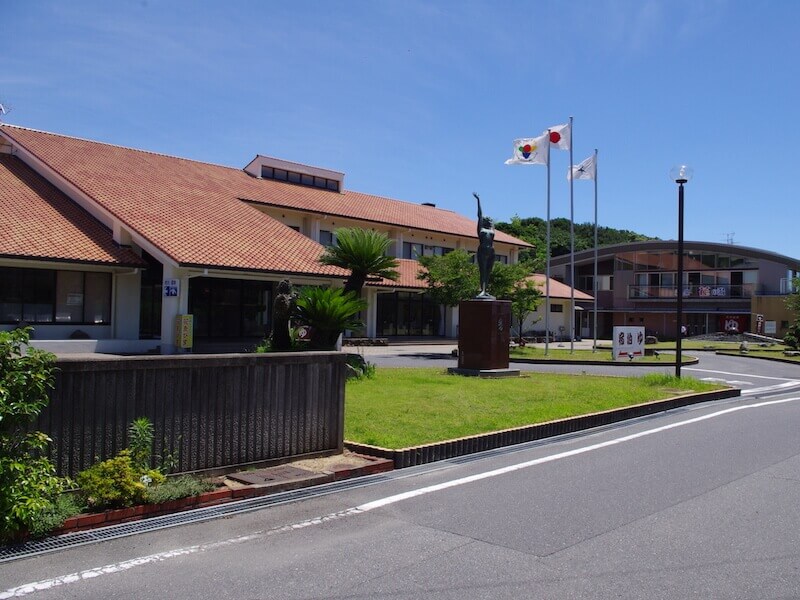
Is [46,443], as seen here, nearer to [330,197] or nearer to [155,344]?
[155,344]

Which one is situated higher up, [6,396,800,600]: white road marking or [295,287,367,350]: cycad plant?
[295,287,367,350]: cycad plant

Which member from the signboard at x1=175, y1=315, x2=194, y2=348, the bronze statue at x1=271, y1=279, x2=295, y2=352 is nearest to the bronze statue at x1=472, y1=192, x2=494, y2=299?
the bronze statue at x1=271, y1=279, x2=295, y2=352

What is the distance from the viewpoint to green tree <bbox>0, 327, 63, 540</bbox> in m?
5.57

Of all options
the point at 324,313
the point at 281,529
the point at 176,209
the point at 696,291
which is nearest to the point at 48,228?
the point at 176,209

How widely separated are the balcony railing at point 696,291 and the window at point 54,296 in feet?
154

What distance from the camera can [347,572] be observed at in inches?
205

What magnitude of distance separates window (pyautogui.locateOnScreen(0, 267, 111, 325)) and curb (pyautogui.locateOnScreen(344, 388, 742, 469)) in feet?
48.8

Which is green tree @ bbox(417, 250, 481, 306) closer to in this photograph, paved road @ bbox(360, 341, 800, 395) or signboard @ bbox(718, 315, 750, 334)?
paved road @ bbox(360, 341, 800, 395)

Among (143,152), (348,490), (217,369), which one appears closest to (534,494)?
(348,490)

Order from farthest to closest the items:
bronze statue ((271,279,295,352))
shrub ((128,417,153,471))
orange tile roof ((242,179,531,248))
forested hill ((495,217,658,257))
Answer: forested hill ((495,217,658,257)) → orange tile roof ((242,179,531,248)) → bronze statue ((271,279,295,352)) → shrub ((128,417,153,471))

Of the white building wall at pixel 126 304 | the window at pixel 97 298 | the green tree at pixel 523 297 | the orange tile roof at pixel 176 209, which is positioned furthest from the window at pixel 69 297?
the green tree at pixel 523 297

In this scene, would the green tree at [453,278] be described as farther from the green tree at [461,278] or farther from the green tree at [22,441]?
the green tree at [22,441]

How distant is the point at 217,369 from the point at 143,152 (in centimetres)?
2657

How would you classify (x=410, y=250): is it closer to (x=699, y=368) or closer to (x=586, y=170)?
(x=586, y=170)
